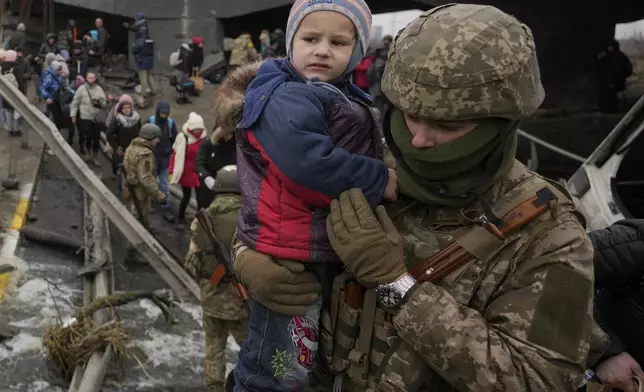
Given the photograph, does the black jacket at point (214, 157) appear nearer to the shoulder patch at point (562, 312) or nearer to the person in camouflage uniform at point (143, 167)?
the person in camouflage uniform at point (143, 167)

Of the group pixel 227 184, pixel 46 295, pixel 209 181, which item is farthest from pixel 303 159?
pixel 46 295

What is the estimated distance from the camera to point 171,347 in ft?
17.8

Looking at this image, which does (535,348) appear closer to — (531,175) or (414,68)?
(531,175)

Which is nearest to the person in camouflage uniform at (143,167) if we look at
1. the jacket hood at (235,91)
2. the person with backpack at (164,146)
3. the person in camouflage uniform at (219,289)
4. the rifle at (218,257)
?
the person with backpack at (164,146)

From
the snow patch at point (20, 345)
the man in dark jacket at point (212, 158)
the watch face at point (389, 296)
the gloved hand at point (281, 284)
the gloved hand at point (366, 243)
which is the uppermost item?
the gloved hand at point (366, 243)

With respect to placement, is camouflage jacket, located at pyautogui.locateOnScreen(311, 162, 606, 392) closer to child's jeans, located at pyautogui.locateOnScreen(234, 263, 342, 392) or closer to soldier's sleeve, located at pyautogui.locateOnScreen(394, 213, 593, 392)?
soldier's sleeve, located at pyautogui.locateOnScreen(394, 213, 593, 392)

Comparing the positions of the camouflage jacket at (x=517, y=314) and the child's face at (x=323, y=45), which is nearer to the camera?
the camouflage jacket at (x=517, y=314)

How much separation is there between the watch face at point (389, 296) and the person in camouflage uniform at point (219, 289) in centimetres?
246

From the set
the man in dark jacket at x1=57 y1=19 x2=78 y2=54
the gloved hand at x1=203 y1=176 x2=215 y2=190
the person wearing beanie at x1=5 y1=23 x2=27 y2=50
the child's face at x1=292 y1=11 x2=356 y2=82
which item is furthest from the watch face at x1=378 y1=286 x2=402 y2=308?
the man in dark jacket at x1=57 y1=19 x2=78 y2=54

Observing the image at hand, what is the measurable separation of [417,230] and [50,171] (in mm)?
8711

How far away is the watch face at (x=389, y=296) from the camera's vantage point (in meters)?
1.67

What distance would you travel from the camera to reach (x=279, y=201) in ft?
6.31

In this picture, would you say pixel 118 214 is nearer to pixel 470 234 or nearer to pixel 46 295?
pixel 46 295

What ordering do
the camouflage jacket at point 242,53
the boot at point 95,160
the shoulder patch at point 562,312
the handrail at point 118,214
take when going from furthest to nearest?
the camouflage jacket at point 242,53 → the boot at point 95,160 → the handrail at point 118,214 → the shoulder patch at point 562,312
